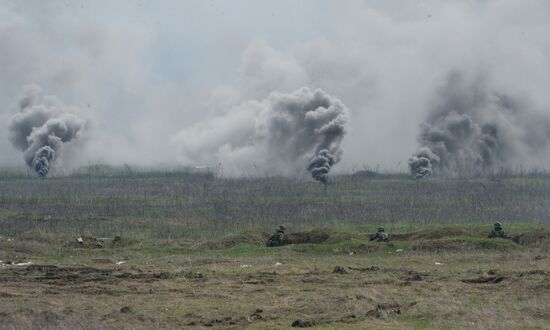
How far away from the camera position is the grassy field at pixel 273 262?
2841 centimetres

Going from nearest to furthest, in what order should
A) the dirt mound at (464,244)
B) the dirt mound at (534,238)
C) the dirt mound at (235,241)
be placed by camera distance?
the dirt mound at (464,244) < the dirt mound at (534,238) < the dirt mound at (235,241)

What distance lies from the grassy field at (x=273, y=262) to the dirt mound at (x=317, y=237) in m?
0.11

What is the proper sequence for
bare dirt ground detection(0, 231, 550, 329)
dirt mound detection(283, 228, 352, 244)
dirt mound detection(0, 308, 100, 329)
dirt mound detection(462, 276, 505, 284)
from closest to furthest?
1. dirt mound detection(0, 308, 100, 329)
2. bare dirt ground detection(0, 231, 550, 329)
3. dirt mound detection(462, 276, 505, 284)
4. dirt mound detection(283, 228, 352, 244)

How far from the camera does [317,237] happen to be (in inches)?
2154

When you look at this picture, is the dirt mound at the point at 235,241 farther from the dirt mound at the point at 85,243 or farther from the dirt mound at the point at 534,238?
the dirt mound at the point at 534,238

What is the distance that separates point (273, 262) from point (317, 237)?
31.7 ft

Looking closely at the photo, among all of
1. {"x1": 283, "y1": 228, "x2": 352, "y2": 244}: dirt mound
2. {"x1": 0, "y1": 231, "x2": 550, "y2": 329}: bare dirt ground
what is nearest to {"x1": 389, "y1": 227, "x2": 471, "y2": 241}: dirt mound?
{"x1": 0, "y1": 231, "x2": 550, "y2": 329}: bare dirt ground

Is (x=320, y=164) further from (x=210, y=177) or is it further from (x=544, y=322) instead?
(x=544, y=322)

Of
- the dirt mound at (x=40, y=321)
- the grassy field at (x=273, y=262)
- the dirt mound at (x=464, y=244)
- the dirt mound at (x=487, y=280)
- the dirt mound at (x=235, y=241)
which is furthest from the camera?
the dirt mound at (x=235, y=241)

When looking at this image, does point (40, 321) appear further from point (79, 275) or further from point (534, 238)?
point (534, 238)

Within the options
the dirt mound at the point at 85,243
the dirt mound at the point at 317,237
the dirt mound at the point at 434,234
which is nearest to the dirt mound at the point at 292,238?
the dirt mound at the point at 317,237

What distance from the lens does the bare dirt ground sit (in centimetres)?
2764

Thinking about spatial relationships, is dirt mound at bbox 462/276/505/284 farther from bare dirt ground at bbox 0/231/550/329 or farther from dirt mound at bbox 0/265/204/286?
dirt mound at bbox 0/265/204/286

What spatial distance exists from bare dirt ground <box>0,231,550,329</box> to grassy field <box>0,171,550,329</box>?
0.28 feet
